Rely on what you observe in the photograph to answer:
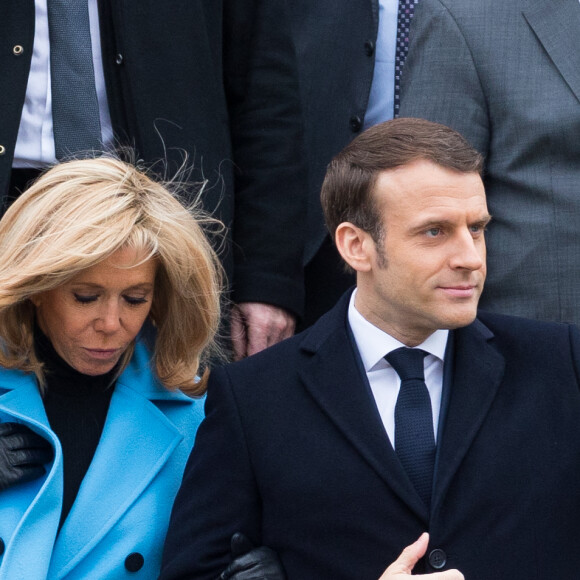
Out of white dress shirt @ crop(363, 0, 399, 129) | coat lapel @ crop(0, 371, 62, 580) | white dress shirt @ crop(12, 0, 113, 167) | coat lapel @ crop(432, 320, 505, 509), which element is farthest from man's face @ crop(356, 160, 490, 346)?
white dress shirt @ crop(363, 0, 399, 129)

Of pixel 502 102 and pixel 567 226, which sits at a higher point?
pixel 502 102

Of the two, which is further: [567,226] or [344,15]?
[344,15]

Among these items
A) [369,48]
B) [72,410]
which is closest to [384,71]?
[369,48]

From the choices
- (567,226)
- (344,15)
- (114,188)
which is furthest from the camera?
(344,15)

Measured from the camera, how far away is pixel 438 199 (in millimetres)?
3281

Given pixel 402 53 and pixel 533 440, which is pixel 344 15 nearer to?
pixel 402 53

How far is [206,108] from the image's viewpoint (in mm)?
4066

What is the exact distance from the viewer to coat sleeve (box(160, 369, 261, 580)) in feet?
10.9

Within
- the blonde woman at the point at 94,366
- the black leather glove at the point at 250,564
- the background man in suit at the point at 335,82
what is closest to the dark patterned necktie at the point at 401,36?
the background man in suit at the point at 335,82

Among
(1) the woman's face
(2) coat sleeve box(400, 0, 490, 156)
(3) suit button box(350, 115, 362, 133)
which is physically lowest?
(1) the woman's face

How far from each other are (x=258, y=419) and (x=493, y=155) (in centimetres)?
119

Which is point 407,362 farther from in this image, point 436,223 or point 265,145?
point 265,145

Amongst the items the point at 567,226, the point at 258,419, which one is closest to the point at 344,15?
the point at 567,226

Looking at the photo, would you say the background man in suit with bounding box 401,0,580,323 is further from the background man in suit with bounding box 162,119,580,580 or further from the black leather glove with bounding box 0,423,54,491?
the black leather glove with bounding box 0,423,54,491
